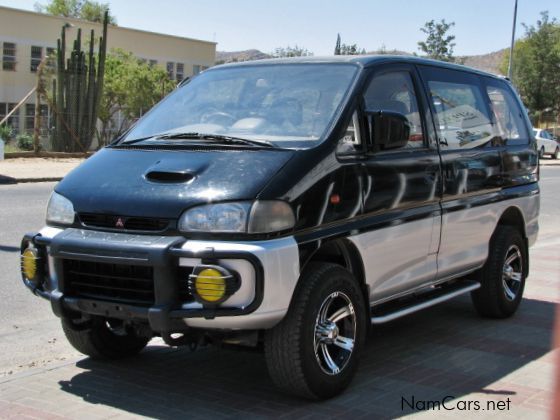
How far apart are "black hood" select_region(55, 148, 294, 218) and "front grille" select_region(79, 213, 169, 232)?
31mm

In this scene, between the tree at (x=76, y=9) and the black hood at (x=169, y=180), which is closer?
the black hood at (x=169, y=180)

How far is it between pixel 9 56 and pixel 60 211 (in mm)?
43530

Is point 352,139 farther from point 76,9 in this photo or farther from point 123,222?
point 76,9

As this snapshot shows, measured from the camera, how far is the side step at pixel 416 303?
5.09 meters

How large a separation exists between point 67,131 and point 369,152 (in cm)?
2623

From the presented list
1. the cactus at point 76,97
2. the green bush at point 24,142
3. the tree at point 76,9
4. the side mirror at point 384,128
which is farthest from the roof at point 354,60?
the tree at point 76,9

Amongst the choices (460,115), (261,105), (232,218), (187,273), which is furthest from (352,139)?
(460,115)

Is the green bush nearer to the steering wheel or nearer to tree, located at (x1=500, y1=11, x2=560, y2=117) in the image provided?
the steering wheel

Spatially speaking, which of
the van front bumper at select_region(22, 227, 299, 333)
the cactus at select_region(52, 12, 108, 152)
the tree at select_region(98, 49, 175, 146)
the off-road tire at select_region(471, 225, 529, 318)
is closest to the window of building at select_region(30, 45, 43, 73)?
the tree at select_region(98, 49, 175, 146)

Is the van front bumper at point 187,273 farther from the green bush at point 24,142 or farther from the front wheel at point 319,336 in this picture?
the green bush at point 24,142

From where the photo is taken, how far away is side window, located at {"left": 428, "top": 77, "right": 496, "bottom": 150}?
19.4ft

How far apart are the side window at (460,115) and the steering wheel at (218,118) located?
5.30 ft

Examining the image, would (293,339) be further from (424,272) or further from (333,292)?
(424,272)

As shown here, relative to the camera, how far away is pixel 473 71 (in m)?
6.65
